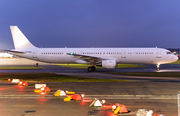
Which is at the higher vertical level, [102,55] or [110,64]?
[102,55]

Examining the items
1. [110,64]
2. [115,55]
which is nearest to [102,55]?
[115,55]

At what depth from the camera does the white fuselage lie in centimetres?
3466

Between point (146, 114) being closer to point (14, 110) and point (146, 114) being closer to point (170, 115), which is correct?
point (170, 115)

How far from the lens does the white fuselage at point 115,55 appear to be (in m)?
34.7

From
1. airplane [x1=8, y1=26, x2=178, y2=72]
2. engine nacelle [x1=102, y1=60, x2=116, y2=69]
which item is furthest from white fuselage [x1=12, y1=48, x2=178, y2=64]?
engine nacelle [x1=102, y1=60, x2=116, y2=69]

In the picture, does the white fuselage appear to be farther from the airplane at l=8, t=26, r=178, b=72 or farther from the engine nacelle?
the engine nacelle

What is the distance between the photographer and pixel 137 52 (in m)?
34.9

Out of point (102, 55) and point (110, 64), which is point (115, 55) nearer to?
point (102, 55)

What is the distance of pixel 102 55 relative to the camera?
35.8m

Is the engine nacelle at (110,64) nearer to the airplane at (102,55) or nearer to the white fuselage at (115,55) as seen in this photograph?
the airplane at (102,55)

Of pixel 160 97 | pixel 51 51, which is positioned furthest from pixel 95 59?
pixel 160 97

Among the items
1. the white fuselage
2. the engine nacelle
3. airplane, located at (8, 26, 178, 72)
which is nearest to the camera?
the engine nacelle

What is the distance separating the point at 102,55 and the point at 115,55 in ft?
7.46

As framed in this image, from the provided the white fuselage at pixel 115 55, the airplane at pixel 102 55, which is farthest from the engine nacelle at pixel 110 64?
the white fuselage at pixel 115 55
